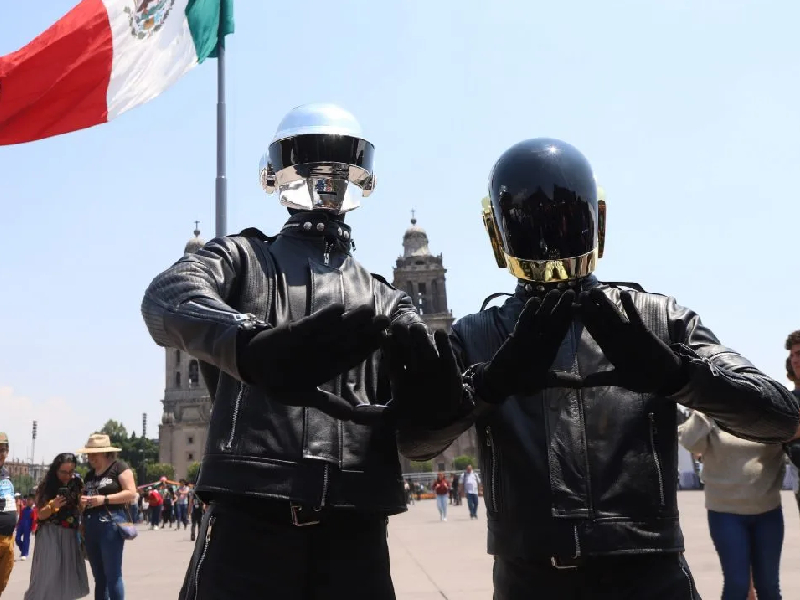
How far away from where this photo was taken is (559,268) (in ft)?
7.70

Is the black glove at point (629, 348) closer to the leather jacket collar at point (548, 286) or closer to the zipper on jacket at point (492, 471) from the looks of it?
the leather jacket collar at point (548, 286)

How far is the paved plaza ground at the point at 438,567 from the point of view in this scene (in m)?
7.83

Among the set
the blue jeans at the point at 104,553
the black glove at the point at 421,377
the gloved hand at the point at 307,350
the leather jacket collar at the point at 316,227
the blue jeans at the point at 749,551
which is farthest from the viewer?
the blue jeans at the point at 104,553

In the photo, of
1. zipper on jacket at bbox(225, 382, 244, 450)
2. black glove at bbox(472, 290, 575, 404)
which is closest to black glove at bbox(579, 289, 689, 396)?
black glove at bbox(472, 290, 575, 404)

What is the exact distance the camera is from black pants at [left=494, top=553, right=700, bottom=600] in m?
2.38

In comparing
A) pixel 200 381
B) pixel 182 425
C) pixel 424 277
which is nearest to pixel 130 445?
pixel 182 425

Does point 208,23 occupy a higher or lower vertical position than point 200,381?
lower

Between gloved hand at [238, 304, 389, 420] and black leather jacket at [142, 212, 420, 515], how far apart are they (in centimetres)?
31

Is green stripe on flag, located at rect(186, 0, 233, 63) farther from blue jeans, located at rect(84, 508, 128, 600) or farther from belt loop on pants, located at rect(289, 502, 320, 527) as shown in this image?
belt loop on pants, located at rect(289, 502, 320, 527)

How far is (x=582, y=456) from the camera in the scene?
2.50 m

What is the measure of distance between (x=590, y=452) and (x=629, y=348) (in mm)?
676

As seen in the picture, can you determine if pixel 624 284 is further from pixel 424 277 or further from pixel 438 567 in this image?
pixel 424 277

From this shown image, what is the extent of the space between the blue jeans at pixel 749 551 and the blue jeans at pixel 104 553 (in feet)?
14.7

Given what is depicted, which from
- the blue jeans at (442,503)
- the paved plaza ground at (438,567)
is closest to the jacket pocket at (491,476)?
the paved plaza ground at (438,567)
